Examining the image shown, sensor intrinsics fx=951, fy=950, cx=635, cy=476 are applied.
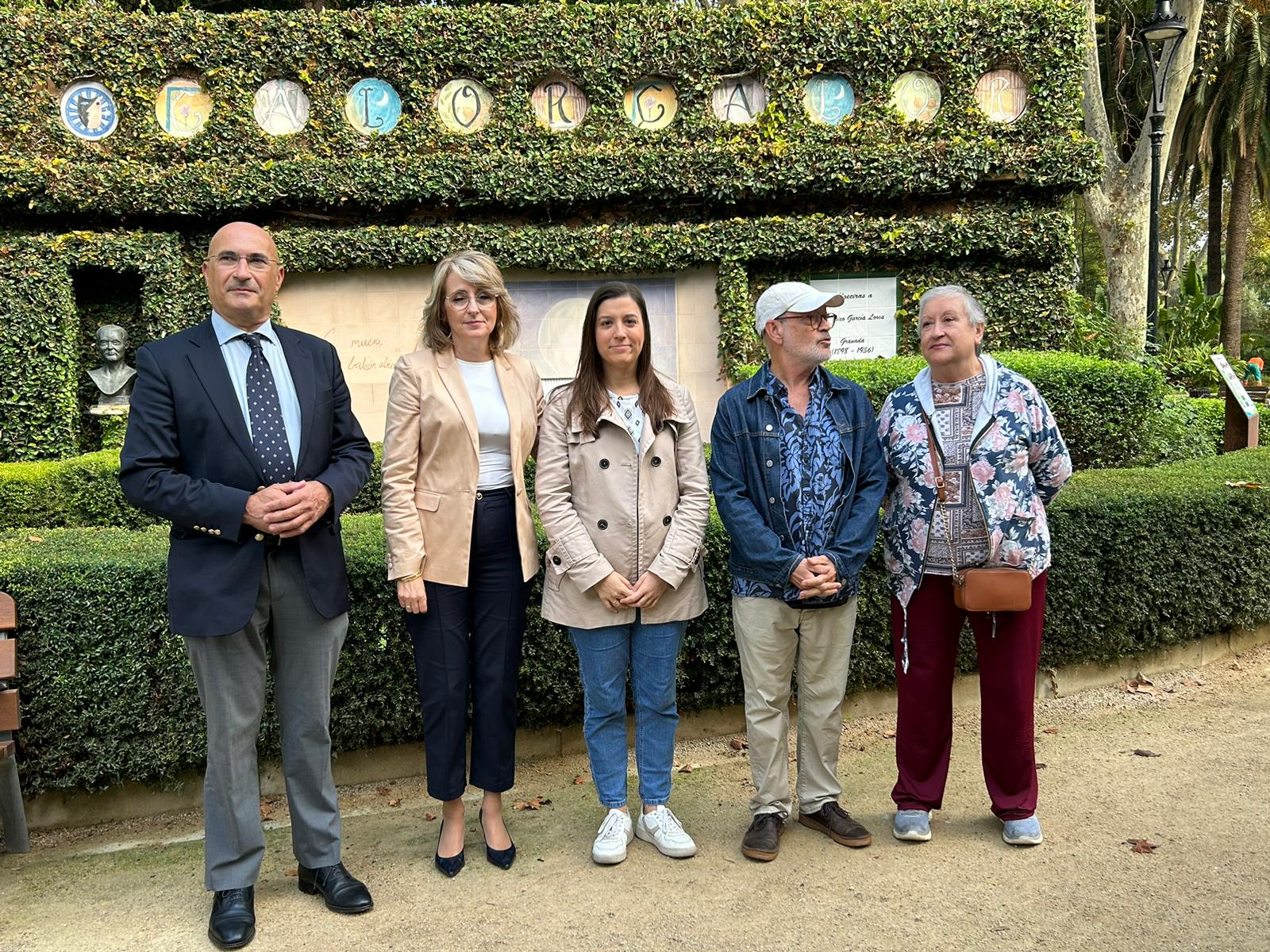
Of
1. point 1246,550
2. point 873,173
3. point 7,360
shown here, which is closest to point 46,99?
point 7,360

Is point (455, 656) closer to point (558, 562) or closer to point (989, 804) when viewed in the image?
point (558, 562)

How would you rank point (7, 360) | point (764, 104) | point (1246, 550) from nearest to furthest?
point (1246, 550), point (7, 360), point (764, 104)

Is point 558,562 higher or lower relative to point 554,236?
lower

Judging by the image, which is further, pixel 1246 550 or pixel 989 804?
pixel 1246 550

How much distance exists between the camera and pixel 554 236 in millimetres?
11617

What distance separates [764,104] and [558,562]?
9937mm

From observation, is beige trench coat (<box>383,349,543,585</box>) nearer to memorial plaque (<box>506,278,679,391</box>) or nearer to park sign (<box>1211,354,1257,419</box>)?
park sign (<box>1211,354,1257,419</box>)

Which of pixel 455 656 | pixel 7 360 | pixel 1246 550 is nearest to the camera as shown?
pixel 455 656

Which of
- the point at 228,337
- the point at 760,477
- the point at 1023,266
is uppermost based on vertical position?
the point at 1023,266

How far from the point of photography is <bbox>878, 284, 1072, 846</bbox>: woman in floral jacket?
3.49 m

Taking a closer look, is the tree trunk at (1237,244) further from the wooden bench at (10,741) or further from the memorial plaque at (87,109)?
the wooden bench at (10,741)

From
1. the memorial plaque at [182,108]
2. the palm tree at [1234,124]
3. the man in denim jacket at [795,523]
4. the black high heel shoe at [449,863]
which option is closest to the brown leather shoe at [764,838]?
the man in denim jacket at [795,523]

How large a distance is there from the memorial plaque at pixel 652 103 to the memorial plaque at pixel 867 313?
2.76 meters

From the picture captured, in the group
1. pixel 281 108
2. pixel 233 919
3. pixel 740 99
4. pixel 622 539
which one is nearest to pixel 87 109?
pixel 281 108
